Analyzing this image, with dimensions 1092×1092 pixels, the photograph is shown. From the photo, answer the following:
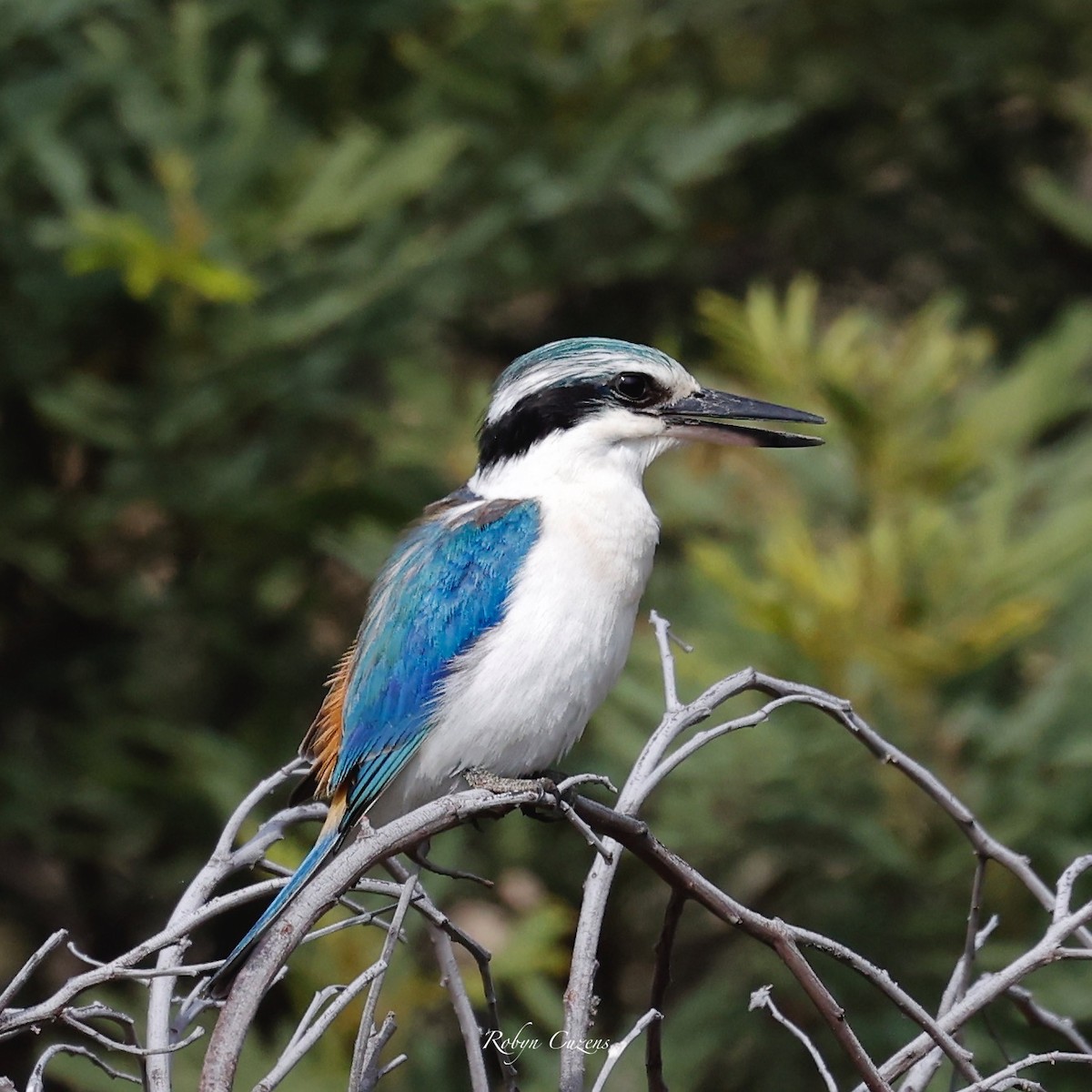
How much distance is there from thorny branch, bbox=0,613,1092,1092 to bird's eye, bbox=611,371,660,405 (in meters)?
0.69

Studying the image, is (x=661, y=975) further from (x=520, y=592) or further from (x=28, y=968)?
(x=520, y=592)

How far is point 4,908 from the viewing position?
12.2 feet

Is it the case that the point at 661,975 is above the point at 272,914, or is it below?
below

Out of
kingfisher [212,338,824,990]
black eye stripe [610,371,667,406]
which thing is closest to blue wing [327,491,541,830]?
kingfisher [212,338,824,990]

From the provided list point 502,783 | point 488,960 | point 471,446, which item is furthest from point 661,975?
point 471,446

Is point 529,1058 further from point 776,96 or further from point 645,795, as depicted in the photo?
point 776,96

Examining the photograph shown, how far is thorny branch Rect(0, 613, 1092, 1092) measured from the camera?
125 centimetres

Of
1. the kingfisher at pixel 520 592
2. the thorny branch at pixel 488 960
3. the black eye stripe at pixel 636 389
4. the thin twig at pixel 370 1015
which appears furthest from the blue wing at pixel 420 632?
the thin twig at pixel 370 1015

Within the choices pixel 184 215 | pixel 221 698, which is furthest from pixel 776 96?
pixel 221 698

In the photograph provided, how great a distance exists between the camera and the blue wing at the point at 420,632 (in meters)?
2.09

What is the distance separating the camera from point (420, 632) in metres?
2.18

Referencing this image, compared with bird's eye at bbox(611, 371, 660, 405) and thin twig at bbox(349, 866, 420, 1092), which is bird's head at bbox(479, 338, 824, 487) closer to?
bird's eye at bbox(611, 371, 660, 405)

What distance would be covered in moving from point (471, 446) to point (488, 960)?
2389mm

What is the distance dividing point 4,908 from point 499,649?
2.10 metres
